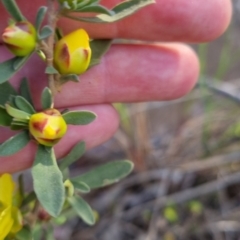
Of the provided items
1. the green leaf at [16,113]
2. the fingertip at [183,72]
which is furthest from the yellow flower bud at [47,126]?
the fingertip at [183,72]

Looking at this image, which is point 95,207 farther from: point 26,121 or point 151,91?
point 26,121

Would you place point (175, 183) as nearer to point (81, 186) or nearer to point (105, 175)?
point (105, 175)

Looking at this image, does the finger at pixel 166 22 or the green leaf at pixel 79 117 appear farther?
the finger at pixel 166 22

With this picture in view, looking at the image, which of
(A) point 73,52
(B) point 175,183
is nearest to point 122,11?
(A) point 73,52

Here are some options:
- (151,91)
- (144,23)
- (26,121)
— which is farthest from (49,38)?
(151,91)

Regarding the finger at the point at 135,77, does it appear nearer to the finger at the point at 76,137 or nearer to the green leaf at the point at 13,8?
the finger at the point at 76,137
